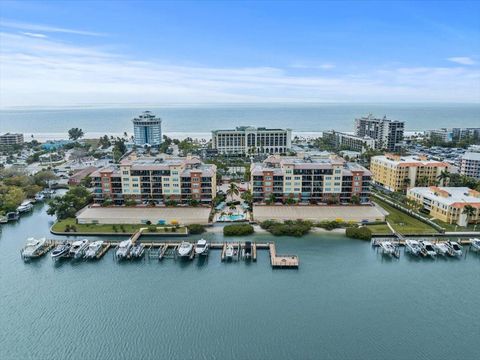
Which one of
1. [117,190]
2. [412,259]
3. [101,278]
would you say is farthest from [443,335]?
[117,190]

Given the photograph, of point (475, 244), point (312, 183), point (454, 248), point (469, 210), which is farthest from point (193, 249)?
point (469, 210)

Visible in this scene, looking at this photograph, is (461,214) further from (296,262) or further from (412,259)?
(296,262)

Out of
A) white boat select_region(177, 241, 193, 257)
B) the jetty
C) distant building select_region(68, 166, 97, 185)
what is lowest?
the jetty

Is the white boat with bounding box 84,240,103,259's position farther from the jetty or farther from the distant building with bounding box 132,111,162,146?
the distant building with bounding box 132,111,162,146

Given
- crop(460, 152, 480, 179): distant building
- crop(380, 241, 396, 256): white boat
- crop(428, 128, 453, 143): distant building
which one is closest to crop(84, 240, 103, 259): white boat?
crop(380, 241, 396, 256): white boat

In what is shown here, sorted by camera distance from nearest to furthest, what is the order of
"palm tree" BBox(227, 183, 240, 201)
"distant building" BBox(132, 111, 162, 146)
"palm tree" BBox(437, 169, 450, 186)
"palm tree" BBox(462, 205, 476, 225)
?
Result: 1. "palm tree" BBox(462, 205, 476, 225)
2. "palm tree" BBox(227, 183, 240, 201)
3. "palm tree" BBox(437, 169, 450, 186)
4. "distant building" BBox(132, 111, 162, 146)

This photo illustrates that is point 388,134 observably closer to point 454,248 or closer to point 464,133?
point 464,133

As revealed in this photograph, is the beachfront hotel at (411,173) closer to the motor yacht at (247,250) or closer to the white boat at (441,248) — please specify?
the white boat at (441,248)
